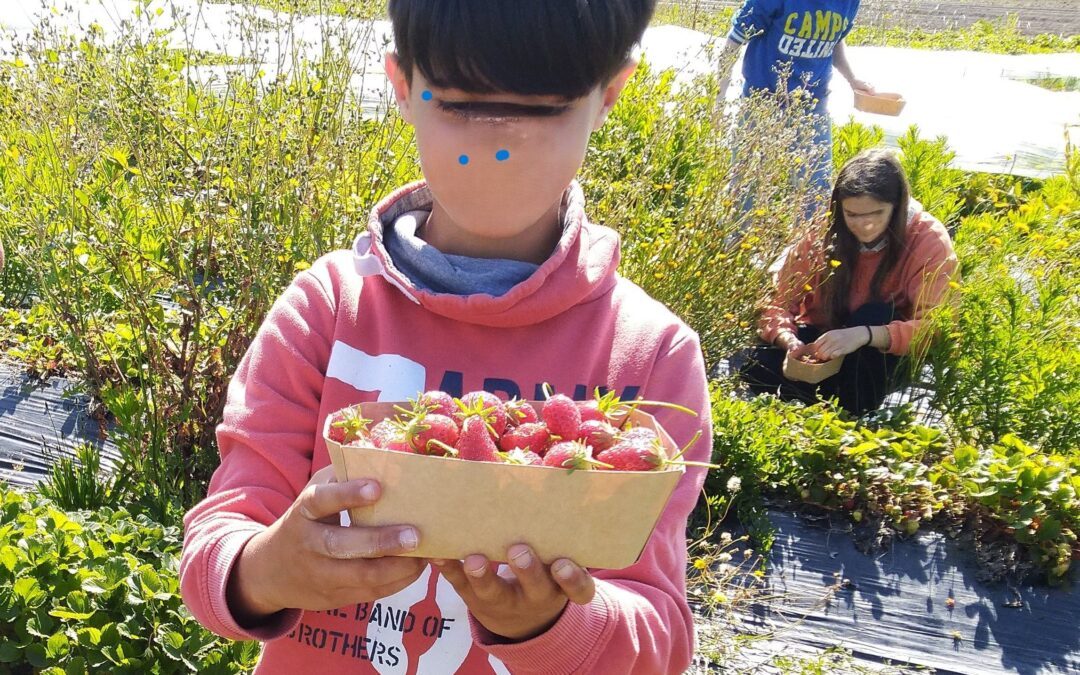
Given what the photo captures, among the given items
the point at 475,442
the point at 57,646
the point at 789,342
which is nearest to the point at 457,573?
the point at 475,442

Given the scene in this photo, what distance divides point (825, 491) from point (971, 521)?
48cm

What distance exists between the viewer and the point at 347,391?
119 cm

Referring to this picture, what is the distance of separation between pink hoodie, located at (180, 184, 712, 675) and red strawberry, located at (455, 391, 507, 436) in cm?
21

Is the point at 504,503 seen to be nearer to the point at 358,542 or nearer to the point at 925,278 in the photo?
the point at 358,542

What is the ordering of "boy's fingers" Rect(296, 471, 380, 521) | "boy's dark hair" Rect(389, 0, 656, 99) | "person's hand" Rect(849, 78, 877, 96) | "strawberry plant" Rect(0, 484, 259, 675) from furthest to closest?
"person's hand" Rect(849, 78, 877, 96), "strawberry plant" Rect(0, 484, 259, 675), "boy's dark hair" Rect(389, 0, 656, 99), "boy's fingers" Rect(296, 471, 380, 521)

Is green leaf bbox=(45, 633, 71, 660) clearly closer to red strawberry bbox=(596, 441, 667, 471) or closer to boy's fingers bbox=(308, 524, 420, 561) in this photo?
boy's fingers bbox=(308, 524, 420, 561)

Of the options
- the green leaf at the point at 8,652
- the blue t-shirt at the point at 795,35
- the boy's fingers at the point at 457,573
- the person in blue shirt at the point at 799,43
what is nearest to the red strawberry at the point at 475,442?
the boy's fingers at the point at 457,573

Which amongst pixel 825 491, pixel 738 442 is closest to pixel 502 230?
pixel 738 442

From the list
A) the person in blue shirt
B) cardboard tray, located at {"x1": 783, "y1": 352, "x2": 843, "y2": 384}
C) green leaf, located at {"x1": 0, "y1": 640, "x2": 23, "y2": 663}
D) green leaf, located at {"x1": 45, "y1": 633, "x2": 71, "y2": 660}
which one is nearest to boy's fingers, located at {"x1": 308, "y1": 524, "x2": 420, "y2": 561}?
green leaf, located at {"x1": 45, "y1": 633, "x2": 71, "y2": 660}

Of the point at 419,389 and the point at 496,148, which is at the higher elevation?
the point at 496,148

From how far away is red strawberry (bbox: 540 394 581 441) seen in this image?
3.23 ft

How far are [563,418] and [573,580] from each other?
160mm

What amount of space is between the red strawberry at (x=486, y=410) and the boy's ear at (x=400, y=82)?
0.38 meters

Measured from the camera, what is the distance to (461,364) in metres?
1.24
